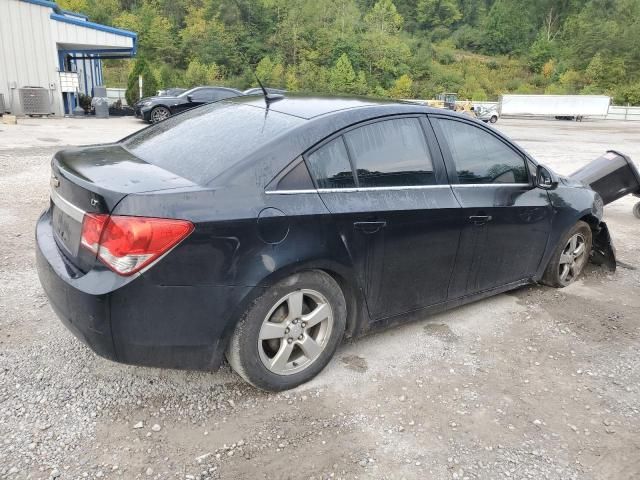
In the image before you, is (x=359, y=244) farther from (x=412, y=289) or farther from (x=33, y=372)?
(x=33, y=372)

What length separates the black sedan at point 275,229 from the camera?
240 cm

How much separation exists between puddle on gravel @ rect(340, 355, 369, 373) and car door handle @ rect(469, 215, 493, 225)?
1.18 meters

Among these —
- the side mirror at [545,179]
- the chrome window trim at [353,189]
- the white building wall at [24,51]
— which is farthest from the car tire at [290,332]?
the white building wall at [24,51]

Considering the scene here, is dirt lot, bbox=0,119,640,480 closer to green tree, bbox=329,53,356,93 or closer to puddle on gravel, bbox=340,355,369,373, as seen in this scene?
puddle on gravel, bbox=340,355,369,373

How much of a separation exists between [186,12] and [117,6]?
9.51 meters

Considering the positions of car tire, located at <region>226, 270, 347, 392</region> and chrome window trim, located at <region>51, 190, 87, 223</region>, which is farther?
car tire, located at <region>226, 270, 347, 392</region>

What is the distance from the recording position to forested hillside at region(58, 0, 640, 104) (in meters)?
59.8

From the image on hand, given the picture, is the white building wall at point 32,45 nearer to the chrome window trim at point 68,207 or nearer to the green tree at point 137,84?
the green tree at point 137,84

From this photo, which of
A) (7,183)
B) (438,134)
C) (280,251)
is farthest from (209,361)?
(7,183)

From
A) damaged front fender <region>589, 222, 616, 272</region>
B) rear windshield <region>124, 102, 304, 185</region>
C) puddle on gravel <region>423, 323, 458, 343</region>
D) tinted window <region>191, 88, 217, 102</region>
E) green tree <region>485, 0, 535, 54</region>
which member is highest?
green tree <region>485, 0, 535, 54</region>

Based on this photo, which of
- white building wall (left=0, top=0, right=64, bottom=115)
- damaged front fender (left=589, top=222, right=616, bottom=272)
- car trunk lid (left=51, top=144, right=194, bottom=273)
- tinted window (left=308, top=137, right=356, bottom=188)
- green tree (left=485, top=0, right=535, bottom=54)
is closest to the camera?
car trunk lid (left=51, top=144, right=194, bottom=273)

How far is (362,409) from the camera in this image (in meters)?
2.81

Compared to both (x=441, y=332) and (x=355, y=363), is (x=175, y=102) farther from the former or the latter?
(x=355, y=363)

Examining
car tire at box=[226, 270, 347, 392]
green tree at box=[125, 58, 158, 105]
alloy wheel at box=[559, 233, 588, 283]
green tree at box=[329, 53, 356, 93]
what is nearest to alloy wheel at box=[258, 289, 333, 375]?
car tire at box=[226, 270, 347, 392]
